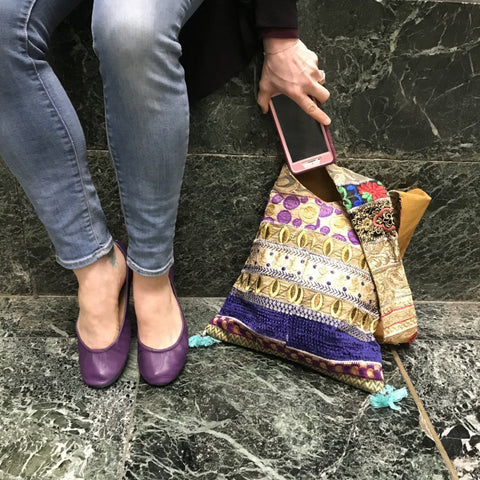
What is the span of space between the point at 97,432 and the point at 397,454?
47 centimetres

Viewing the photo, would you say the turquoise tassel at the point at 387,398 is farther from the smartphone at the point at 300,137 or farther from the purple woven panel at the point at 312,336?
the smartphone at the point at 300,137

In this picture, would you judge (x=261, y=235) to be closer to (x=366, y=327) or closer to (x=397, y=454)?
(x=366, y=327)

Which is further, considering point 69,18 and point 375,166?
point 375,166

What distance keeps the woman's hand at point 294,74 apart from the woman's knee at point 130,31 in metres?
0.23

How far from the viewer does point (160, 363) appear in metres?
0.81

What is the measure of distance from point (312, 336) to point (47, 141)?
0.53 metres

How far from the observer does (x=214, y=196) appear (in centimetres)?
98

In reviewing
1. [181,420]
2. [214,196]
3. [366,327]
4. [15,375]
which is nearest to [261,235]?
[214,196]

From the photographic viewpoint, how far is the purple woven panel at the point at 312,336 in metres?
0.81

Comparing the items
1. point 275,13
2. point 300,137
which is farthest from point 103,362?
point 275,13

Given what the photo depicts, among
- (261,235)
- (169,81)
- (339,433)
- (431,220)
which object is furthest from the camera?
(431,220)

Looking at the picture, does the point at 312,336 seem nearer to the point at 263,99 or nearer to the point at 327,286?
the point at 327,286

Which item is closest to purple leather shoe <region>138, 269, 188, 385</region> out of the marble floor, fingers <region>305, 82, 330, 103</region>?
the marble floor

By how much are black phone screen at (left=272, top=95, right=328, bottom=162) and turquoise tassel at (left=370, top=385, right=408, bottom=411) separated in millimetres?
444
